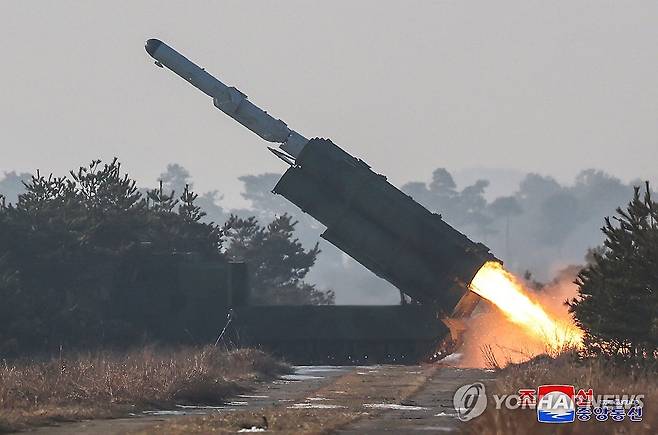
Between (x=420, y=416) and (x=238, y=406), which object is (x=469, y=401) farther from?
(x=238, y=406)

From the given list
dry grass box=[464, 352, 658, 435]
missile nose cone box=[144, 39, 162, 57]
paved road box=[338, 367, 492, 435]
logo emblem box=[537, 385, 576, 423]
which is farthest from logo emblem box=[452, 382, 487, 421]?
missile nose cone box=[144, 39, 162, 57]

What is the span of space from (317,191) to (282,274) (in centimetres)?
4394

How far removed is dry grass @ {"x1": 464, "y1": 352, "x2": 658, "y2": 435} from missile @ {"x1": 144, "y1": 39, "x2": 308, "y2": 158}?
1859 centimetres

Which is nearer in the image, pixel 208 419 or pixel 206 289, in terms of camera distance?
pixel 208 419

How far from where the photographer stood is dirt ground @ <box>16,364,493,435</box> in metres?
25.6

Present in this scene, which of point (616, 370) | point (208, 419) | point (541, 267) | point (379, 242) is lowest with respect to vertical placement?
point (208, 419)

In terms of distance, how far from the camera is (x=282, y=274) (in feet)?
316

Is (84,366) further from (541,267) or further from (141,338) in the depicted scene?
(541,267)

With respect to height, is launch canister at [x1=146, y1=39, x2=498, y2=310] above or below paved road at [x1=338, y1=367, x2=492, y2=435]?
above

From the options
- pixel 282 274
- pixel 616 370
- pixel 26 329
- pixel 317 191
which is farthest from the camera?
pixel 282 274

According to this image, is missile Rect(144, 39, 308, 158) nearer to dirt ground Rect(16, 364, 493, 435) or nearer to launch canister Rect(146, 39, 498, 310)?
launch canister Rect(146, 39, 498, 310)

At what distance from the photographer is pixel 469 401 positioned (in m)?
32.2

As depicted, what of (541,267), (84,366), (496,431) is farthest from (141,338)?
(541,267)

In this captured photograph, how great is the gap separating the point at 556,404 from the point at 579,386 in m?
3.00
